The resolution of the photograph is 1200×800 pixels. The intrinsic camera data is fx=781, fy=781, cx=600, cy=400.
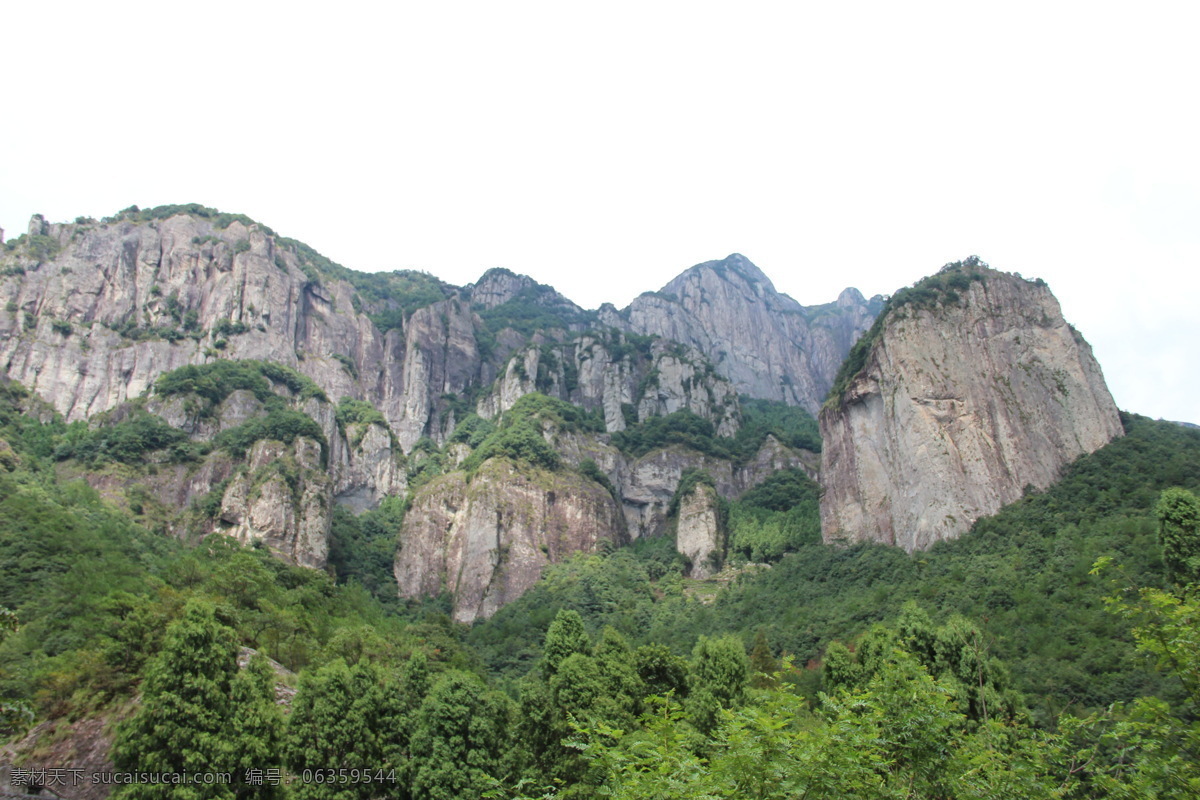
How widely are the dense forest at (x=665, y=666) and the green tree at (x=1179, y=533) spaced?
11 centimetres

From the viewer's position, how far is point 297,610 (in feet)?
155

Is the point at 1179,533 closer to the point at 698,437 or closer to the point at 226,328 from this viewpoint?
the point at 698,437

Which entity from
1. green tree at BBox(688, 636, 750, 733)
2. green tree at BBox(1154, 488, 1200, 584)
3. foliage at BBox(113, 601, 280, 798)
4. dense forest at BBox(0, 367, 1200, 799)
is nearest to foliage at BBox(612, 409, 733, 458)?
dense forest at BBox(0, 367, 1200, 799)

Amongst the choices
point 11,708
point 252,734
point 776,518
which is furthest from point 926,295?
point 11,708

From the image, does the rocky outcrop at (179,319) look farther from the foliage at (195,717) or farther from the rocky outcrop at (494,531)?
the foliage at (195,717)

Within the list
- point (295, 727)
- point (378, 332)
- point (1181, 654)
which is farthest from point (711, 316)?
point (1181, 654)

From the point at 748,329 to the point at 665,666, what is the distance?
150 meters

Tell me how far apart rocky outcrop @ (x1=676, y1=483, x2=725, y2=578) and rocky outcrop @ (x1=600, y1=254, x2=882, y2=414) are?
242ft

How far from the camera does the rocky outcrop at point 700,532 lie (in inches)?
3401

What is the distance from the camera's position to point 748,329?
584ft

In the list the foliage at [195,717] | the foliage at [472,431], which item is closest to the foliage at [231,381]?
the foliage at [472,431]

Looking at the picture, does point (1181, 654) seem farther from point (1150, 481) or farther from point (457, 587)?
point (457, 587)

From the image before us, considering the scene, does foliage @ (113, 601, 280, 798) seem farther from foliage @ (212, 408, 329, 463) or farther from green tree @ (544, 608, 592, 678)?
foliage @ (212, 408, 329, 463)

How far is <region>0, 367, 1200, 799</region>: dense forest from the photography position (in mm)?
11180
